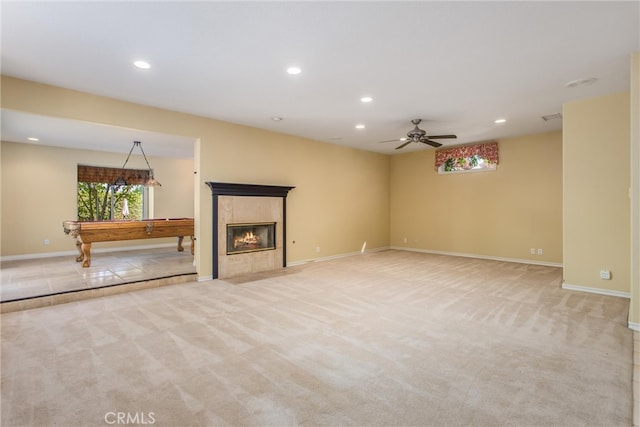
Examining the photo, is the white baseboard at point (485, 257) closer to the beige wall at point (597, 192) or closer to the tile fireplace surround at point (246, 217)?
the beige wall at point (597, 192)

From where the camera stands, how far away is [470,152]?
7543 mm

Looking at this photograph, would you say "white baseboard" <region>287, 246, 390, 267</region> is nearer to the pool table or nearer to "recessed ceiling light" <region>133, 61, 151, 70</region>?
the pool table

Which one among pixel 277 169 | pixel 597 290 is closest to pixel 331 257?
pixel 277 169

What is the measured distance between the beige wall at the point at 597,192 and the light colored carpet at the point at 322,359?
1.70 feet

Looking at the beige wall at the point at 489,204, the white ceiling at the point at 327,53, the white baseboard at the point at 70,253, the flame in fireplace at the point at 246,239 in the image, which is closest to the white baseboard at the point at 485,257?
the beige wall at the point at 489,204

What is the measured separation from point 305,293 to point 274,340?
1584 mm

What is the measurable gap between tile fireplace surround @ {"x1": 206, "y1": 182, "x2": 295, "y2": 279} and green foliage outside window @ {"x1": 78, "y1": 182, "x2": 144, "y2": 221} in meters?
3.70

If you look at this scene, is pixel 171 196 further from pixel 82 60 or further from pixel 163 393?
pixel 163 393

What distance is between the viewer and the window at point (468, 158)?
722cm

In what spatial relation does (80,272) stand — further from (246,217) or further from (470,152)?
(470,152)

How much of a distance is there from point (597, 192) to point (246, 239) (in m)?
5.64

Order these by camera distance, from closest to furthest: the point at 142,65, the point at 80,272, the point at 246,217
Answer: the point at 142,65, the point at 80,272, the point at 246,217

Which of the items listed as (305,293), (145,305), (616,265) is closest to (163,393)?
(145,305)

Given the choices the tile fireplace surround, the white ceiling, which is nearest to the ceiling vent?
the white ceiling
